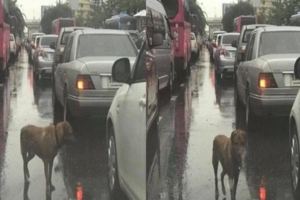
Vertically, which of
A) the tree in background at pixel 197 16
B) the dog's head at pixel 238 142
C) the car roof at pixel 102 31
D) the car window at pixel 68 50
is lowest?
the dog's head at pixel 238 142

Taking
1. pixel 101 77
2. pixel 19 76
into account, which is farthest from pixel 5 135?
pixel 101 77

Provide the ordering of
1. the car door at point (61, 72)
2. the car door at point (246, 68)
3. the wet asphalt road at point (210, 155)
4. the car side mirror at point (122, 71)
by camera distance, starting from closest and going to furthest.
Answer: the car side mirror at point (122, 71) < the car door at point (61, 72) < the car door at point (246, 68) < the wet asphalt road at point (210, 155)

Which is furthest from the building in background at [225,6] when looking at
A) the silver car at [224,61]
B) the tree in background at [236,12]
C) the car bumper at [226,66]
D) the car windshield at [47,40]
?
the car bumper at [226,66]

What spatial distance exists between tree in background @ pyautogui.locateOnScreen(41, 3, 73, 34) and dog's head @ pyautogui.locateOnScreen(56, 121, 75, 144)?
0.46 metres

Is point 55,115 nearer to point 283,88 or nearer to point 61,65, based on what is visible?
point 61,65

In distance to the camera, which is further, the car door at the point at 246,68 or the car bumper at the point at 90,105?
the car door at the point at 246,68

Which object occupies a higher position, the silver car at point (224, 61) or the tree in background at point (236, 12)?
the tree in background at point (236, 12)

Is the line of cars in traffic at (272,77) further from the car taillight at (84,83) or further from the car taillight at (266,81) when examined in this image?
the car taillight at (84,83)

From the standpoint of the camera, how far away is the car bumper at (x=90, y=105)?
2.61 m

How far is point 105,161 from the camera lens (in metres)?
2.80

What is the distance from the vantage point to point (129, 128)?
2.45 meters

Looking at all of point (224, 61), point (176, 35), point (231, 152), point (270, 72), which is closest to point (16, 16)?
point (176, 35)

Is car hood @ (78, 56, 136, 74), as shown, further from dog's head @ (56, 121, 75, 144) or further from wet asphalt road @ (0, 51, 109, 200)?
dog's head @ (56, 121, 75, 144)

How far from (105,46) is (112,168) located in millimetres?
551
